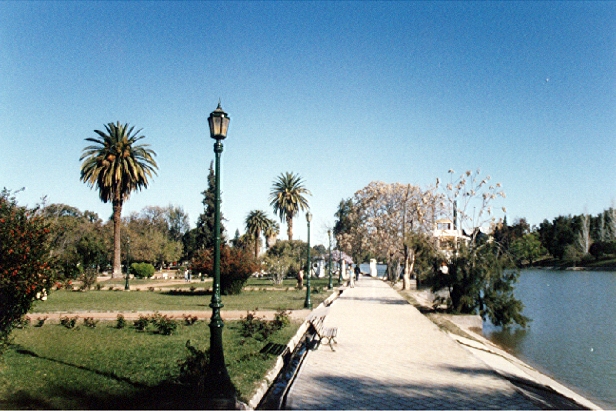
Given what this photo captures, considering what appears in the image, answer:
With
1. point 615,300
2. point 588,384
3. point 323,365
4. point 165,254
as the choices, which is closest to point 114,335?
point 323,365

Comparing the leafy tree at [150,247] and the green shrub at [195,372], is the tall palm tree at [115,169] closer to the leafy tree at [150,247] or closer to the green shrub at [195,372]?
the leafy tree at [150,247]

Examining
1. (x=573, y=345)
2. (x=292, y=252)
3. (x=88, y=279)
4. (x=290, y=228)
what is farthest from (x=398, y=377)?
(x=290, y=228)

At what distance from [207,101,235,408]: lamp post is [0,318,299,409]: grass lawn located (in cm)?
36

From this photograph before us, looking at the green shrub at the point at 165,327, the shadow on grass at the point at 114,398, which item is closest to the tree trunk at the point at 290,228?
the green shrub at the point at 165,327

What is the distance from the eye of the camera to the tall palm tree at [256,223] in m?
65.8

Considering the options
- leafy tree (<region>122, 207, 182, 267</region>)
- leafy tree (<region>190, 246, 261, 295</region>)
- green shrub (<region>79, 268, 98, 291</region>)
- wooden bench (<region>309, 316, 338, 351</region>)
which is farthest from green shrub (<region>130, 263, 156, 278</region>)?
wooden bench (<region>309, 316, 338, 351</region>)

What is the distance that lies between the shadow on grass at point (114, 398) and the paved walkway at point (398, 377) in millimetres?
1514

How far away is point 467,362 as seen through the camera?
32.6 feet

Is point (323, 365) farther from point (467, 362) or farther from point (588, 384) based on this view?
point (588, 384)

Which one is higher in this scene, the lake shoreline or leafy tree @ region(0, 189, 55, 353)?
leafy tree @ region(0, 189, 55, 353)

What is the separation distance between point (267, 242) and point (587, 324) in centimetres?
5037

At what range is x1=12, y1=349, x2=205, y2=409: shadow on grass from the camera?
21.8 ft

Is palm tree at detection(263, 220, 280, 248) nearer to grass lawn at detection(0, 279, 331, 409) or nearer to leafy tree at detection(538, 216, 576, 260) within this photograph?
grass lawn at detection(0, 279, 331, 409)

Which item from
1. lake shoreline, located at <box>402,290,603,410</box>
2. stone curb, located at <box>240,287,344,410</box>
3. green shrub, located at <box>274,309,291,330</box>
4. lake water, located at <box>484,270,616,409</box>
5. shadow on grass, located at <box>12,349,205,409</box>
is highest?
green shrub, located at <box>274,309,291,330</box>
